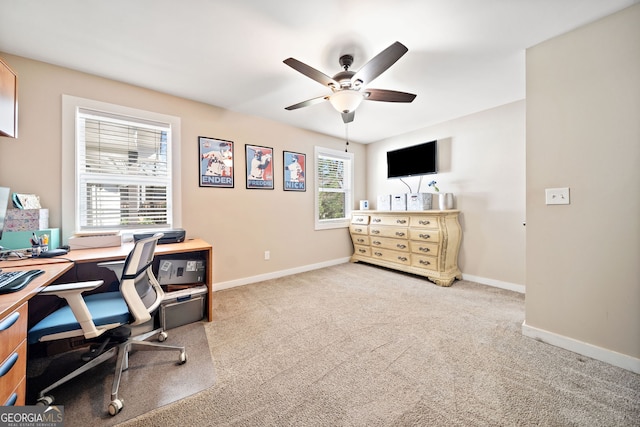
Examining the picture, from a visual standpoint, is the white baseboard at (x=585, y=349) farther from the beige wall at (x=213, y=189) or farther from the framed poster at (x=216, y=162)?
the framed poster at (x=216, y=162)

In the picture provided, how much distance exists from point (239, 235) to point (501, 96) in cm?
372

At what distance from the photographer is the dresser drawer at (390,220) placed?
3592mm

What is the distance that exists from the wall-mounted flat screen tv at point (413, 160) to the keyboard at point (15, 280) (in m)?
4.20

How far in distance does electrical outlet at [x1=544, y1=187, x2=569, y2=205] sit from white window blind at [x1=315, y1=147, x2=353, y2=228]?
9.40 ft

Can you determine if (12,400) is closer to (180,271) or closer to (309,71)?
A: (180,271)

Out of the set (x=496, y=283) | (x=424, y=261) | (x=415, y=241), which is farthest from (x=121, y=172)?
(x=496, y=283)

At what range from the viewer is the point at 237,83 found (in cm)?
241

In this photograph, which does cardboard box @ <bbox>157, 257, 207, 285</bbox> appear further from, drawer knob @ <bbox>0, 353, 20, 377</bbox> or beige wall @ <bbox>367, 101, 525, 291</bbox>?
beige wall @ <bbox>367, 101, 525, 291</bbox>

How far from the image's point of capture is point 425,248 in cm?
333

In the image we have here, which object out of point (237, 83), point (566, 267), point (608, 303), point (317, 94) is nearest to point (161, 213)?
point (237, 83)

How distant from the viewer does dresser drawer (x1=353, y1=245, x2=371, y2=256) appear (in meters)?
4.18

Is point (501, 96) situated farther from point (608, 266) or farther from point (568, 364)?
point (568, 364)

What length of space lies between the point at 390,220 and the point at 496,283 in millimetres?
1623

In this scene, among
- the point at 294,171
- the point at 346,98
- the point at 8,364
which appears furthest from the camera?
the point at 294,171
